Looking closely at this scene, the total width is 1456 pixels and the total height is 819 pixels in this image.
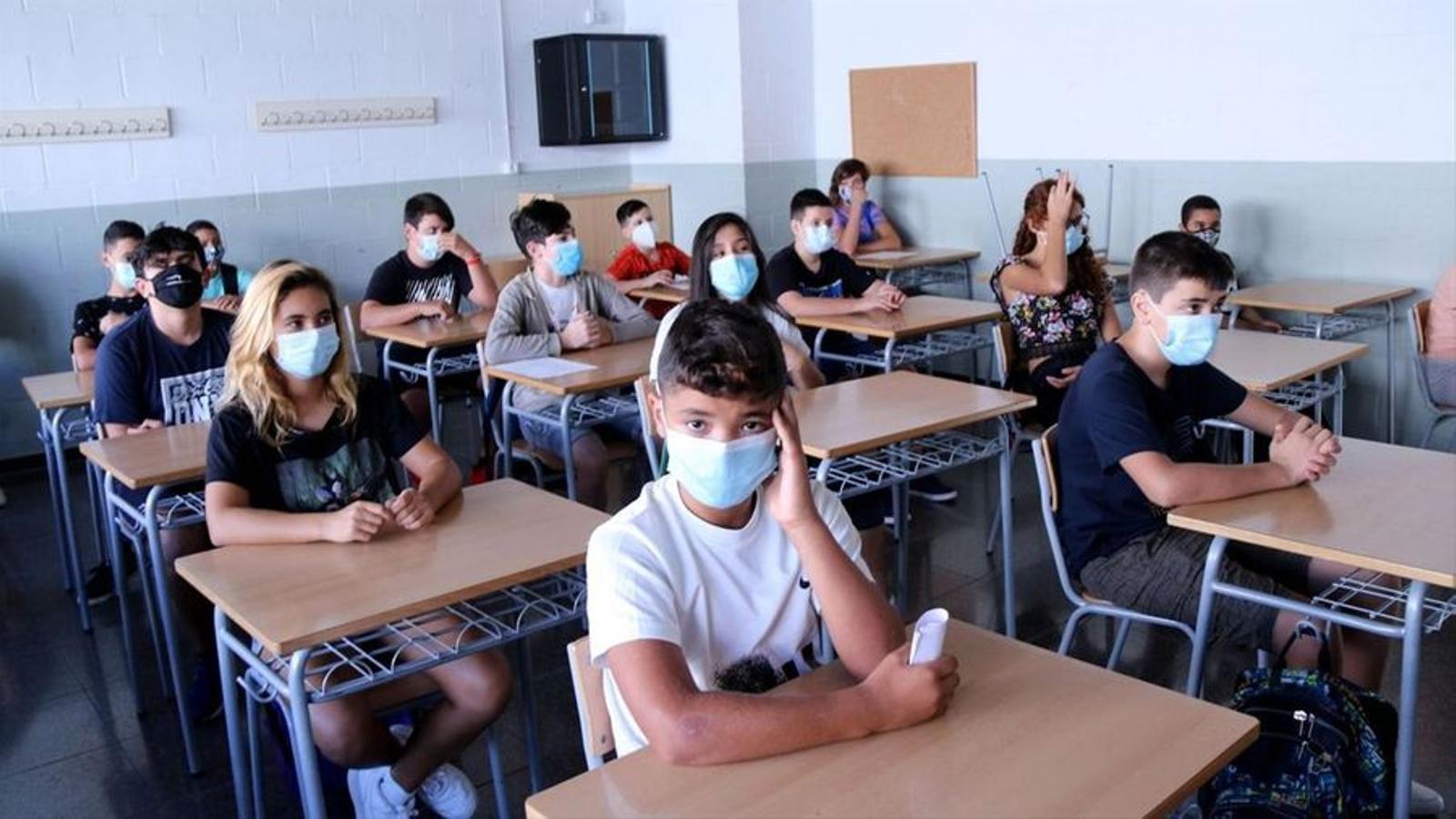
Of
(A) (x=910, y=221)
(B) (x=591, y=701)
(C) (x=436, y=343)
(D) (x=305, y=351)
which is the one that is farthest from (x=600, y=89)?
(B) (x=591, y=701)

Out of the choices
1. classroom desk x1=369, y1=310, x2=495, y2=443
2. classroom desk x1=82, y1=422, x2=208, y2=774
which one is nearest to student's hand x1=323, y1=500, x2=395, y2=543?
classroom desk x1=82, y1=422, x2=208, y2=774

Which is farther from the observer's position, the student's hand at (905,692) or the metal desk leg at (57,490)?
the metal desk leg at (57,490)

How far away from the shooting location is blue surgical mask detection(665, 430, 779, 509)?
1.64 meters

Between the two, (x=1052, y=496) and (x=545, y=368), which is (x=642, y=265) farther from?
(x=1052, y=496)

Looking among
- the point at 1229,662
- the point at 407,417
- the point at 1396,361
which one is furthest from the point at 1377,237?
the point at 407,417

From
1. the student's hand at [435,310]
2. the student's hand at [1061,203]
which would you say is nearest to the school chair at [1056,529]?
the student's hand at [1061,203]

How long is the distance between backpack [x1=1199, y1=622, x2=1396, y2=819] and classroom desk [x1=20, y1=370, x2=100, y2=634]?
3394 millimetres

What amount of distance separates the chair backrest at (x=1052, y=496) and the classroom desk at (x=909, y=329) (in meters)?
1.52

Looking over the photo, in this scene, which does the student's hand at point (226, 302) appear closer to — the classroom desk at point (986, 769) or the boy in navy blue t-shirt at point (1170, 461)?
the boy in navy blue t-shirt at point (1170, 461)

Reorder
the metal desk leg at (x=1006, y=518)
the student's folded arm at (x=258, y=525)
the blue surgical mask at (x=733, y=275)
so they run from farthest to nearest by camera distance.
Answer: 1. the blue surgical mask at (x=733, y=275)
2. the metal desk leg at (x=1006, y=518)
3. the student's folded arm at (x=258, y=525)

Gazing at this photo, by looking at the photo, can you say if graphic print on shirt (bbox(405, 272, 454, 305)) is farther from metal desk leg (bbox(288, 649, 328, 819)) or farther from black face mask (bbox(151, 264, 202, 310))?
metal desk leg (bbox(288, 649, 328, 819))

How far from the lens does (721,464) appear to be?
165 centimetres

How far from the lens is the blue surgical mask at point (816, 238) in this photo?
4801 millimetres

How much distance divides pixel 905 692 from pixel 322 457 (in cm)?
155
